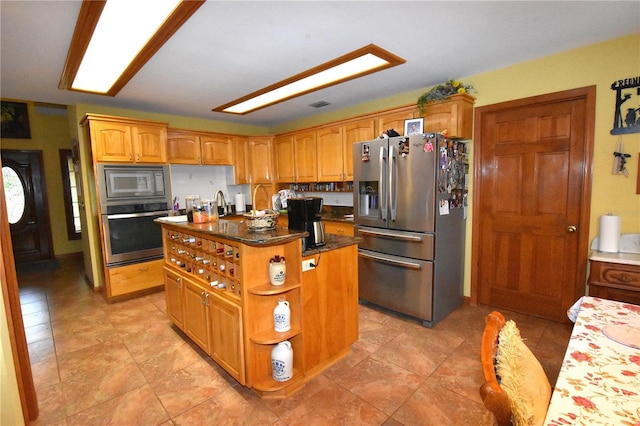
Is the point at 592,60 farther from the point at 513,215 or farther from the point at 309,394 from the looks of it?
the point at 309,394

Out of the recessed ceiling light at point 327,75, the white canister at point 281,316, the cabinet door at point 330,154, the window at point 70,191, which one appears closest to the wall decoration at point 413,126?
the recessed ceiling light at point 327,75

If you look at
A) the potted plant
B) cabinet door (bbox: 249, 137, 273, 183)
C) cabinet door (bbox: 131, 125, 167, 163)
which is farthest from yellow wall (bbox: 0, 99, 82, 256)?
the potted plant

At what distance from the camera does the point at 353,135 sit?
4.04 m

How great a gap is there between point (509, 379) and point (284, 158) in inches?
183

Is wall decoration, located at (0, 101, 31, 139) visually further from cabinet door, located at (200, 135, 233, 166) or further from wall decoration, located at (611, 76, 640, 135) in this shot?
wall decoration, located at (611, 76, 640, 135)

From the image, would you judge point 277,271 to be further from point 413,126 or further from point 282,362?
point 413,126

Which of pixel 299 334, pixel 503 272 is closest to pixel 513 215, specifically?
pixel 503 272

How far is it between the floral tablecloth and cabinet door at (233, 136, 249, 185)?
184 inches

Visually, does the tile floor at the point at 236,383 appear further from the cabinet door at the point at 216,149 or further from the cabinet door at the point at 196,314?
the cabinet door at the point at 216,149

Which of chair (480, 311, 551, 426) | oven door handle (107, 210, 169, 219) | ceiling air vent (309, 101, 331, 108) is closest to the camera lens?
chair (480, 311, 551, 426)

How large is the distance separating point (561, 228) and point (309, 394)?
8.86 ft

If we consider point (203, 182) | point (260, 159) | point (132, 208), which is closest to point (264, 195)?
point (260, 159)

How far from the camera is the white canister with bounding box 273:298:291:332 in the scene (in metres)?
2.04

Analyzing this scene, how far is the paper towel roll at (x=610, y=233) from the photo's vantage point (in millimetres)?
2434
